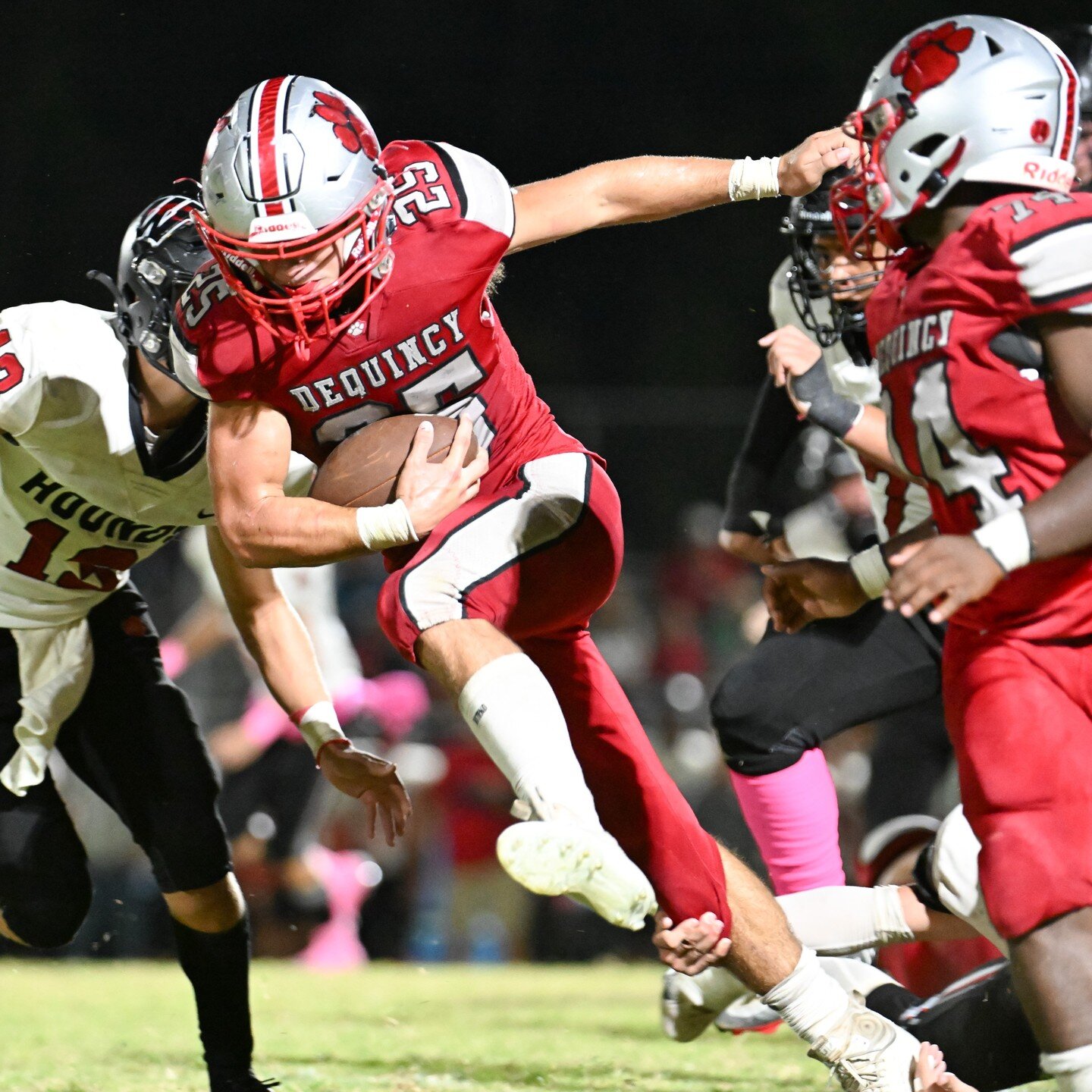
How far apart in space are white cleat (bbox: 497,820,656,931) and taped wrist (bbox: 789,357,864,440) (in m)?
1.02

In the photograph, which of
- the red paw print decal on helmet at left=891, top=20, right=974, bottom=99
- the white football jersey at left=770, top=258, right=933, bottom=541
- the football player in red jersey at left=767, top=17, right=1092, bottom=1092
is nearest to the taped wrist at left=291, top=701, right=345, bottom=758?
the white football jersey at left=770, top=258, right=933, bottom=541

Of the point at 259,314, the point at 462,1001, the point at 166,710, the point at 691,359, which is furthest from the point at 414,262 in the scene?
the point at 691,359

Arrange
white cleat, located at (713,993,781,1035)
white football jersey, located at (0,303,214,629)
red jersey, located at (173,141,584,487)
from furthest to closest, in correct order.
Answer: white cleat, located at (713,993,781,1035) → white football jersey, located at (0,303,214,629) → red jersey, located at (173,141,584,487)

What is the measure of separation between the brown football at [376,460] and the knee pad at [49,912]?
1248 mm

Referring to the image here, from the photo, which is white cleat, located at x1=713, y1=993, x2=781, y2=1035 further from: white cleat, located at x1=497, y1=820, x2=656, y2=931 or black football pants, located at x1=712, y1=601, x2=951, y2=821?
white cleat, located at x1=497, y1=820, x2=656, y2=931

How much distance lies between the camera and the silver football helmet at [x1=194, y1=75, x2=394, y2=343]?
2977mm

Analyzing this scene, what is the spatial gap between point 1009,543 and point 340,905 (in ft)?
18.3

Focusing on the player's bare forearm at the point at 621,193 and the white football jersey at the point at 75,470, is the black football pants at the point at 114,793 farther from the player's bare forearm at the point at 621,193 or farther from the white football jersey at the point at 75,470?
the player's bare forearm at the point at 621,193

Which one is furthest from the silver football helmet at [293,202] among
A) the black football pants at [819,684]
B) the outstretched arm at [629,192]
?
the black football pants at [819,684]

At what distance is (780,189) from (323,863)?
4.84 metres

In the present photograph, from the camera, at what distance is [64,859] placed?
12.2 feet

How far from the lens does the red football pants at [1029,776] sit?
2.44m

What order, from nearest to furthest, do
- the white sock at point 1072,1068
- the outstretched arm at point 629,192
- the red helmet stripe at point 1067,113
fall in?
1. the white sock at point 1072,1068
2. the red helmet stripe at point 1067,113
3. the outstretched arm at point 629,192

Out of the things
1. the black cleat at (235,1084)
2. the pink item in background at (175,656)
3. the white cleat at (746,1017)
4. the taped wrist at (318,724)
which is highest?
the taped wrist at (318,724)
